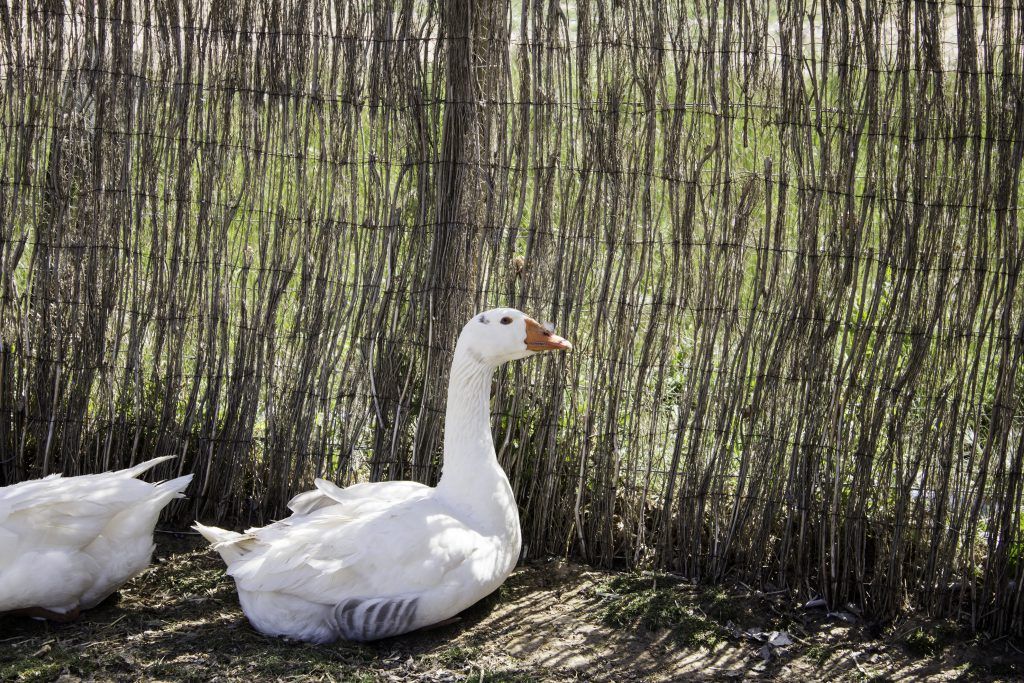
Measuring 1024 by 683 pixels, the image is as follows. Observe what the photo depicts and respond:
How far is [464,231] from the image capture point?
4621mm

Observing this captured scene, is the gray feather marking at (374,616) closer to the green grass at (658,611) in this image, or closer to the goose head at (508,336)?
the green grass at (658,611)

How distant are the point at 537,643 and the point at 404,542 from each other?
0.77 metres

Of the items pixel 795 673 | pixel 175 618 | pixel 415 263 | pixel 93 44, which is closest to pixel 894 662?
pixel 795 673

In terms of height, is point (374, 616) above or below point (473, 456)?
below

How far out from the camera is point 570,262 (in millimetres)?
4559

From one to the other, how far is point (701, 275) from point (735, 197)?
0.39 meters

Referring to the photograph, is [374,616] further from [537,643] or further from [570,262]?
[570,262]

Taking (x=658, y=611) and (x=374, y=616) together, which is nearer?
(x=374, y=616)

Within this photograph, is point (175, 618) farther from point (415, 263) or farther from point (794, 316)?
point (794, 316)

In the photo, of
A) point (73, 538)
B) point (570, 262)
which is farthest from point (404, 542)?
point (570, 262)

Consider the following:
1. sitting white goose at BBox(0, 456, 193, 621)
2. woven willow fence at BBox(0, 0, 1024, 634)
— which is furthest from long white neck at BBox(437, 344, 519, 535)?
sitting white goose at BBox(0, 456, 193, 621)

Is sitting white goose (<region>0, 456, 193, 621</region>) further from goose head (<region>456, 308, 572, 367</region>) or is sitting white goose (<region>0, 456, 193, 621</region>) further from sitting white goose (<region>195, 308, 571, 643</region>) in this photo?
goose head (<region>456, 308, 572, 367</region>)

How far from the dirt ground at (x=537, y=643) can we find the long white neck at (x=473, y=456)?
50 centimetres

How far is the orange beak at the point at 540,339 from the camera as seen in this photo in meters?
4.11
